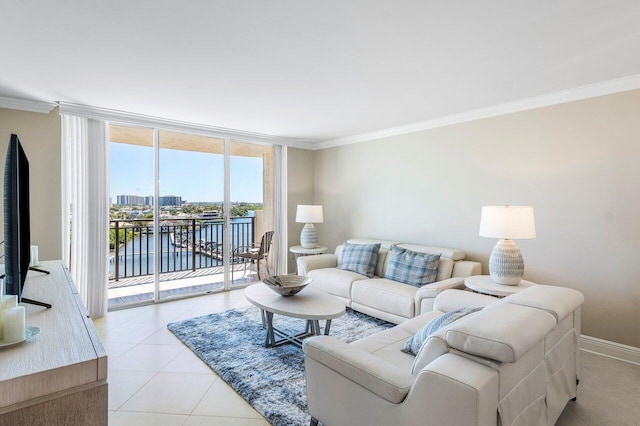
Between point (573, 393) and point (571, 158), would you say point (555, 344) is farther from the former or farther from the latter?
point (571, 158)

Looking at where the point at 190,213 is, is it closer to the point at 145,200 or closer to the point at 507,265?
the point at 145,200

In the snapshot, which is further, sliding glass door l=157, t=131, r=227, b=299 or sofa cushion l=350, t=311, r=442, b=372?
sliding glass door l=157, t=131, r=227, b=299

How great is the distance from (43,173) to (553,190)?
17.5 feet

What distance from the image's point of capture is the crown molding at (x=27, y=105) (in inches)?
133

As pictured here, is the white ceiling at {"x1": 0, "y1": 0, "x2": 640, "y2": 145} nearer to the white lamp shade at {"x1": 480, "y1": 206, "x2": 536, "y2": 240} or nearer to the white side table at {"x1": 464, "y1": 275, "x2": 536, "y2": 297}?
the white lamp shade at {"x1": 480, "y1": 206, "x2": 536, "y2": 240}

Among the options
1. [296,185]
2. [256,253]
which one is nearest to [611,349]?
[256,253]

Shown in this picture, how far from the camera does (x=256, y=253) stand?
5.48 meters

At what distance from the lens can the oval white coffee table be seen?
2.72 meters

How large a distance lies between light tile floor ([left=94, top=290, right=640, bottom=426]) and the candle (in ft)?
4.05

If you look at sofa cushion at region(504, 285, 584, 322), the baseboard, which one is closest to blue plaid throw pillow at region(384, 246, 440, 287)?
the baseboard

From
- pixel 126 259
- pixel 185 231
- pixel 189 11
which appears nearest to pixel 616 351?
pixel 189 11

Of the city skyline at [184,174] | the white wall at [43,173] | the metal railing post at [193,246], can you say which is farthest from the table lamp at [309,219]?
the white wall at [43,173]

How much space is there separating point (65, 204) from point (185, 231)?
6.04ft

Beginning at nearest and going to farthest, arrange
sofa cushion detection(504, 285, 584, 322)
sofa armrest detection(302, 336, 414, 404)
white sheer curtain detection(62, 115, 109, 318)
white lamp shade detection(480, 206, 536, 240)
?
sofa armrest detection(302, 336, 414, 404) → sofa cushion detection(504, 285, 584, 322) → white lamp shade detection(480, 206, 536, 240) → white sheer curtain detection(62, 115, 109, 318)
